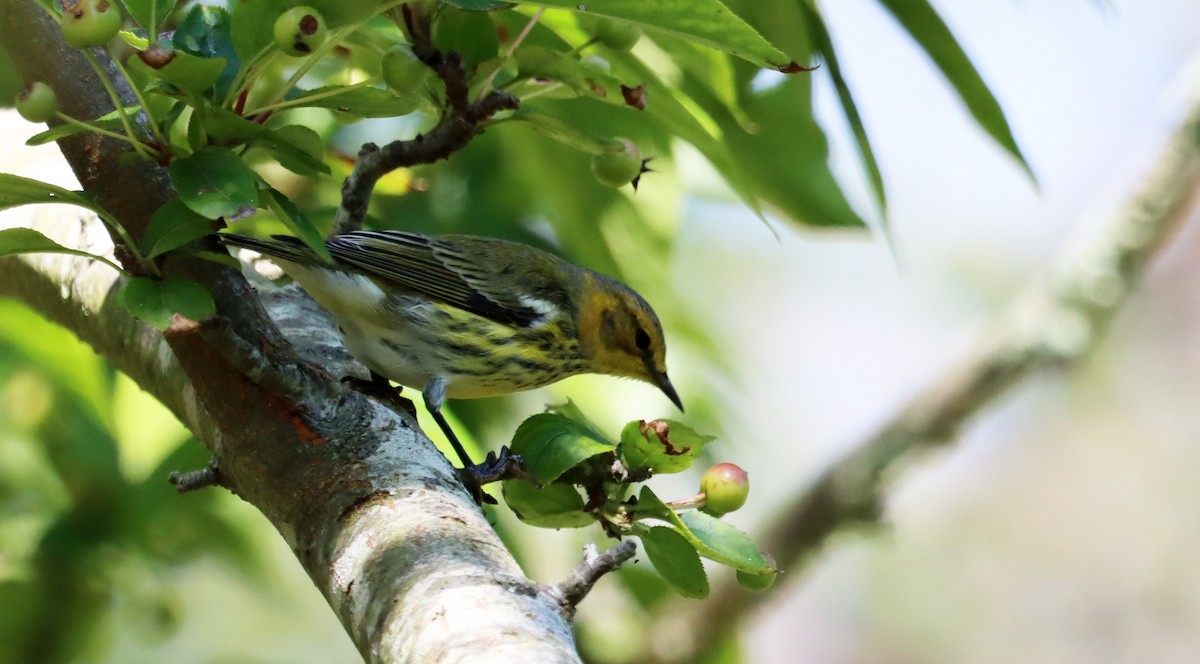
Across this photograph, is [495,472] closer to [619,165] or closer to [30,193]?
[619,165]

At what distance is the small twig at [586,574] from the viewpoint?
1.10 meters

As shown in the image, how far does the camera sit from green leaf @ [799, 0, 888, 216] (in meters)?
1.66

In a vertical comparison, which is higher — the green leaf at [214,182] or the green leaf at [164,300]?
the green leaf at [214,182]

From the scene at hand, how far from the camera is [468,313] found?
92.4 inches

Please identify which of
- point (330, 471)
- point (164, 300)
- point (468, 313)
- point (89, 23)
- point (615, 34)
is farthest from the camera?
point (468, 313)

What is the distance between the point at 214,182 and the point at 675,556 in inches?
23.1

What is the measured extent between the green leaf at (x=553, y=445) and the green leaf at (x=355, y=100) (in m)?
0.38

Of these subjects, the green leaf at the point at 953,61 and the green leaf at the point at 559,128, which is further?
the green leaf at the point at 953,61

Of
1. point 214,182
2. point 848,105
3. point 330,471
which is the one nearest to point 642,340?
point 848,105

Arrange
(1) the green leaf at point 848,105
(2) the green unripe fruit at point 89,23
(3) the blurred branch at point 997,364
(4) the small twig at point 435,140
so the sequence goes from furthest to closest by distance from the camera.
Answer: (3) the blurred branch at point 997,364
(1) the green leaf at point 848,105
(4) the small twig at point 435,140
(2) the green unripe fruit at point 89,23

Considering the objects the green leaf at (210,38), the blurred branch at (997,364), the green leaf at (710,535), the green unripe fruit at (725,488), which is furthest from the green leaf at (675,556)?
the blurred branch at (997,364)

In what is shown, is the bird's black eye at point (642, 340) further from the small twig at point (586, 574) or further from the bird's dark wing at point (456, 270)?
the small twig at point (586, 574)

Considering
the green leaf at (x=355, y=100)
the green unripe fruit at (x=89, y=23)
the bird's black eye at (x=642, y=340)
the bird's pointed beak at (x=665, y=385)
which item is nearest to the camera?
the green unripe fruit at (x=89, y=23)

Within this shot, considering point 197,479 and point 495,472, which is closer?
point 495,472
